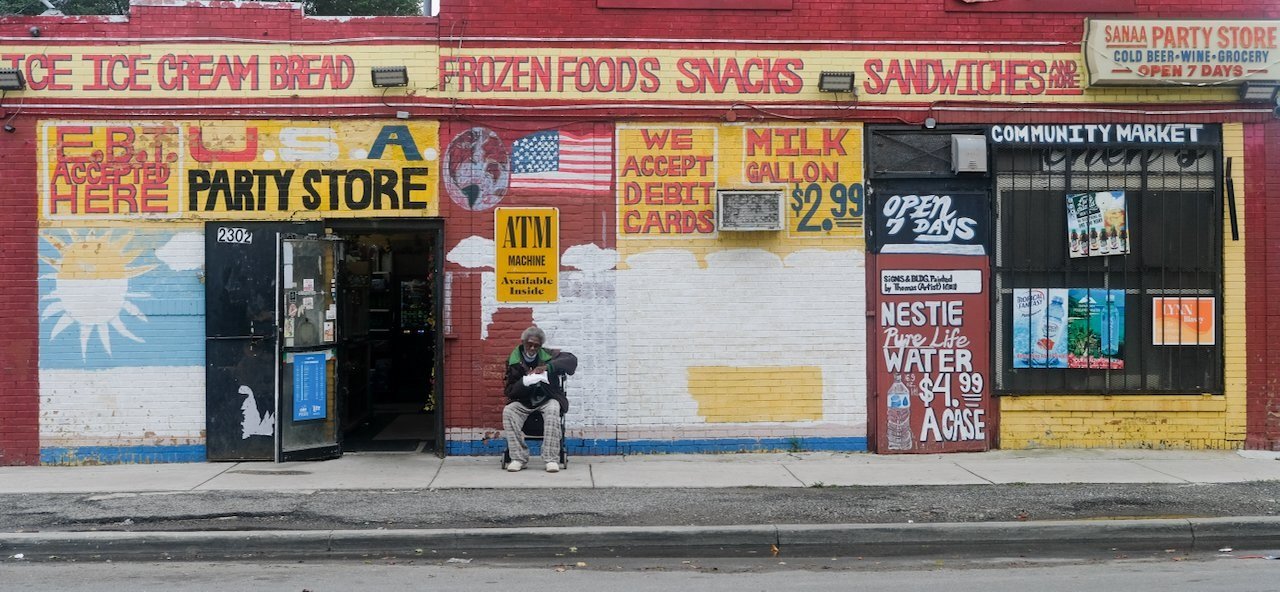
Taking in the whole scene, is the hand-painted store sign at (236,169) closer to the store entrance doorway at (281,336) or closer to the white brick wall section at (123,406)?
the store entrance doorway at (281,336)

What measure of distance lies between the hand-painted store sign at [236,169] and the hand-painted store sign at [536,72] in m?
0.40

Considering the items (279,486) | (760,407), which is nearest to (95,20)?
(279,486)

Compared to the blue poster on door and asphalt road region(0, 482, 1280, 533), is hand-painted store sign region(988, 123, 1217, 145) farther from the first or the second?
the blue poster on door

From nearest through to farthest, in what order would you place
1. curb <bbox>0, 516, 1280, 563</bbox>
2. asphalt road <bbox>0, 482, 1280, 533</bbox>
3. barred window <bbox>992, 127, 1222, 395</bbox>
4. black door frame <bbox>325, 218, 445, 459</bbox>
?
1. curb <bbox>0, 516, 1280, 563</bbox>
2. asphalt road <bbox>0, 482, 1280, 533</bbox>
3. black door frame <bbox>325, 218, 445, 459</bbox>
4. barred window <bbox>992, 127, 1222, 395</bbox>

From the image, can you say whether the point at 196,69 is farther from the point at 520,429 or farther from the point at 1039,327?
the point at 1039,327

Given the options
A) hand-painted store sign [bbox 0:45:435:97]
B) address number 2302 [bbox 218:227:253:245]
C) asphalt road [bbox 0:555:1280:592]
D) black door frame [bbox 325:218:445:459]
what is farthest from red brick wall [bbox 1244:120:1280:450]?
address number 2302 [bbox 218:227:253:245]

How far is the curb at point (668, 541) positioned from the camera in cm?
766

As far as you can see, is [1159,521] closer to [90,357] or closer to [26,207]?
[90,357]

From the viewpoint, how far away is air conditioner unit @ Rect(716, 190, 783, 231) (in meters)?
10.7

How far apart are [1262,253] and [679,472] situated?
6.62 m

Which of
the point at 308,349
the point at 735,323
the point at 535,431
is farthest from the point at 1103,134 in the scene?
the point at 308,349


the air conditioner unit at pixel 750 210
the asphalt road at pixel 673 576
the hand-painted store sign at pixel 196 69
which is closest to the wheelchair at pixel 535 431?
the air conditioner unit at pixel 750 210

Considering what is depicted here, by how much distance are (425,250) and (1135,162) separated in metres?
8.81

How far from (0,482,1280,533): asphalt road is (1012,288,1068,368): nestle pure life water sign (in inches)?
78.7
